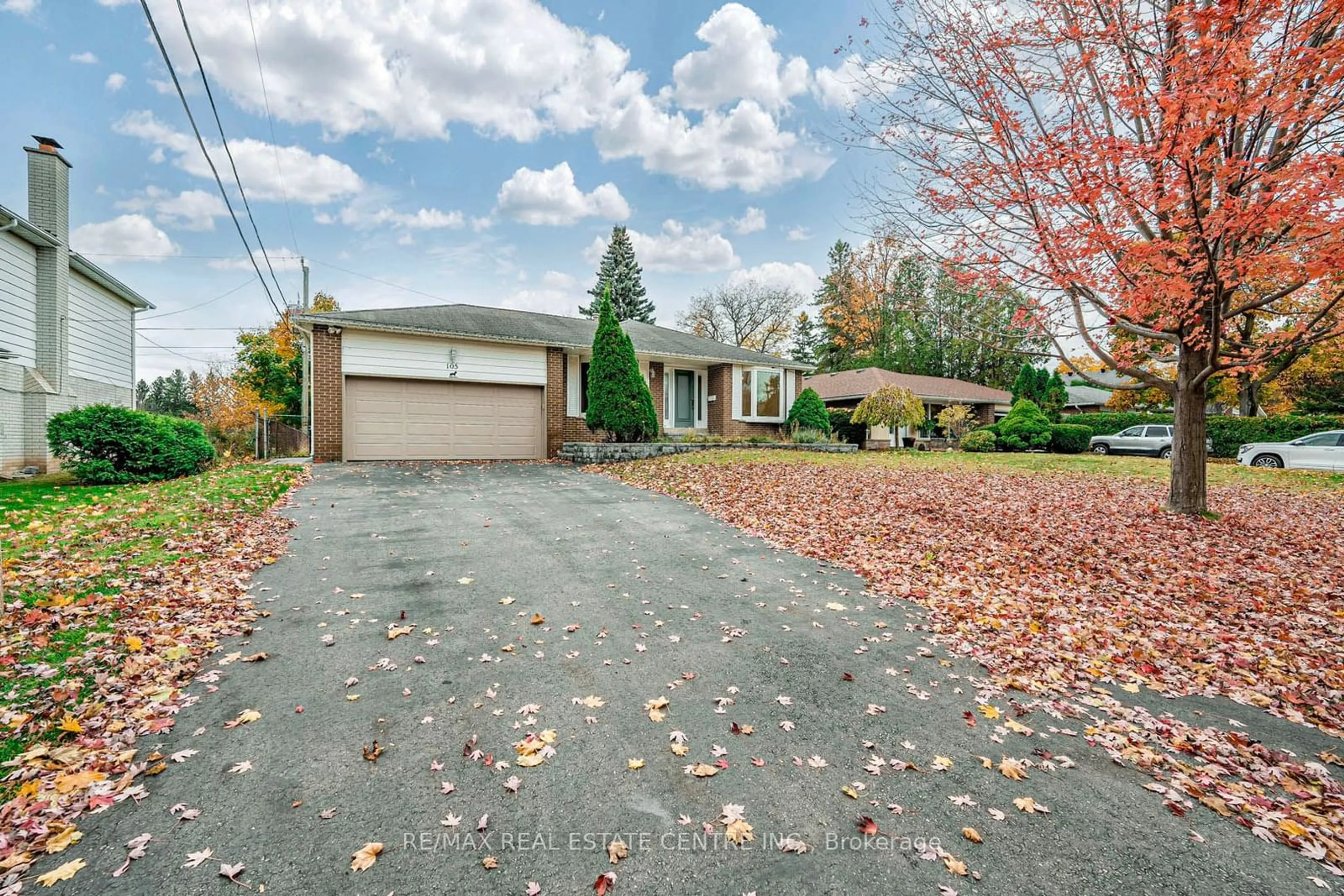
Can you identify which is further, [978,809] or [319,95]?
[319,95]

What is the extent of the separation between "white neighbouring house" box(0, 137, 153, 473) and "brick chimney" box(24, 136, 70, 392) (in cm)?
1

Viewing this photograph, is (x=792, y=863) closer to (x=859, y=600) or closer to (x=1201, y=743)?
(x=1201, y=743)

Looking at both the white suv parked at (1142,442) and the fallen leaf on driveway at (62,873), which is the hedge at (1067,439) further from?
the fallen leaf on driveway at (62,873)

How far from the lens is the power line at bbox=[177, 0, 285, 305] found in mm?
6559

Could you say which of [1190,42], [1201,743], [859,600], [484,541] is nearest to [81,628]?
[484,541]

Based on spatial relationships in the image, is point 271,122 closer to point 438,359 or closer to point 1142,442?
point 438,359

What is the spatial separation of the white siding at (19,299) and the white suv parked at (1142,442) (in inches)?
1229

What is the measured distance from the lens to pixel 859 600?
5070 millimetres

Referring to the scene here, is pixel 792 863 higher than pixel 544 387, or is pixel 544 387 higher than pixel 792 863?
pixel 544 387

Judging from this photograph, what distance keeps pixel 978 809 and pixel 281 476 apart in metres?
11.3

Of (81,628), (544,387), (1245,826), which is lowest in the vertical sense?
(1245,826)

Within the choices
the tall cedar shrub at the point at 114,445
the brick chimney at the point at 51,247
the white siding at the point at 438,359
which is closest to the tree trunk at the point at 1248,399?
the white siding at the point at 438,359

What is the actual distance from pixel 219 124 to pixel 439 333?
578cm

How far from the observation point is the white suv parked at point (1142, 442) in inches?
829
